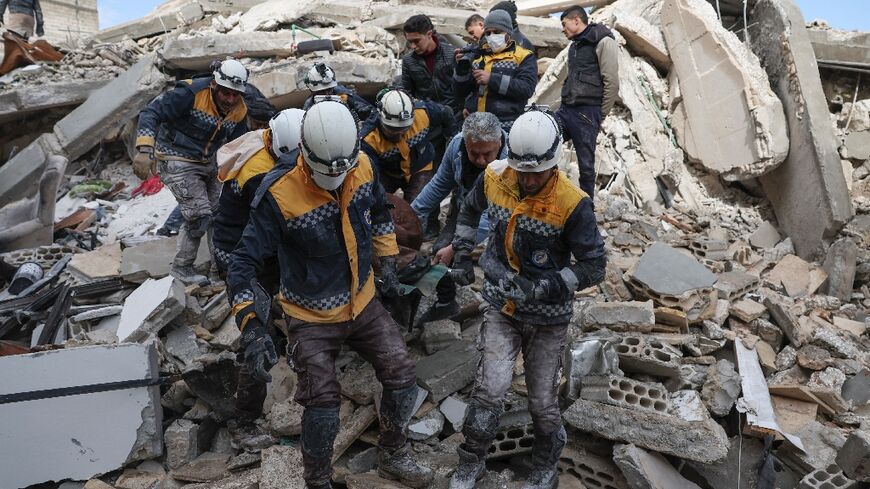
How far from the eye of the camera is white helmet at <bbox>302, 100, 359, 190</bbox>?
102 inches

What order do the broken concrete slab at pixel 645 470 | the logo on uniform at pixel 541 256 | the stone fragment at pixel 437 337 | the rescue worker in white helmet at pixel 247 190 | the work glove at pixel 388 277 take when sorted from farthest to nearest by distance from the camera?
the stone fragment at pixel 437 337
the rescue worker in white helmet at pixel 247 190
the work glove at pixel 388 277
the broken concrete slab at pixel 645 470
the logo on uniform at pixel 541 256

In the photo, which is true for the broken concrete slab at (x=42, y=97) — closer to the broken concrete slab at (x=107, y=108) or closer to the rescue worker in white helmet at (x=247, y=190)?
the broken concrete slab at (x=107, y=108)

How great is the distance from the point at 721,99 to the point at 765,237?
1926mm

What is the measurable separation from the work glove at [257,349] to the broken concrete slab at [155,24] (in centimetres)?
865

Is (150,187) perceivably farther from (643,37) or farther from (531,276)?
(643,37)

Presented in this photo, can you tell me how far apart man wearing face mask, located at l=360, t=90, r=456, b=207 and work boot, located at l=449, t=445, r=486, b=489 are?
218 cm

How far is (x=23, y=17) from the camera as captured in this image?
955cm

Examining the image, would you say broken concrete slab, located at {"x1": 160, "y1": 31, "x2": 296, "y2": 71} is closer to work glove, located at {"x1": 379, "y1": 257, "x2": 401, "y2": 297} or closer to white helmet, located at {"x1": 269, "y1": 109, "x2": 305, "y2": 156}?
white helmet, located at {"x1": 269, "y1": 109, "x2": 305, "y2": 156}

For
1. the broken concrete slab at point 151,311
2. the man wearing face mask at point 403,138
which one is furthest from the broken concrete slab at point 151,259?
the man wearing face mask at point 403,138

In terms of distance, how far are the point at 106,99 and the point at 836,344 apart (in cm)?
884

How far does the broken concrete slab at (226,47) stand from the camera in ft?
25.8

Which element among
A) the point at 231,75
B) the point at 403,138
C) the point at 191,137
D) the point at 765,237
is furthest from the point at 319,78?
the point at 765,237

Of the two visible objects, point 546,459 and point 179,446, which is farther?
point 179,446

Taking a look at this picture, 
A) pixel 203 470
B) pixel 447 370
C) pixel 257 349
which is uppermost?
pixel 257 349
